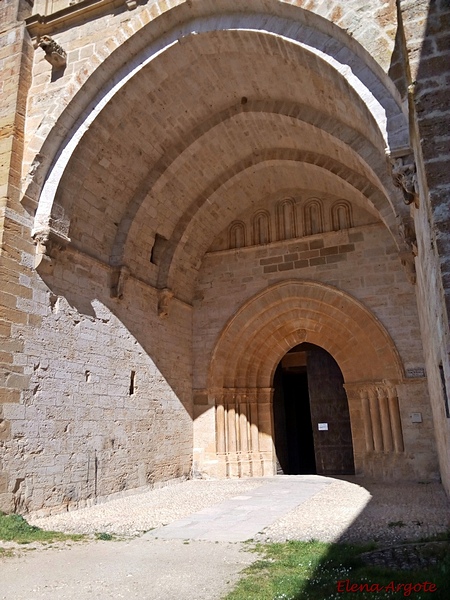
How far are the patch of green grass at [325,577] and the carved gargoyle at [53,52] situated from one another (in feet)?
21.6

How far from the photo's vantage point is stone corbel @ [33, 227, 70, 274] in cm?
620

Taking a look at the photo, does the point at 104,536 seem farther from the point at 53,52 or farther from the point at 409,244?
the point at 53,52

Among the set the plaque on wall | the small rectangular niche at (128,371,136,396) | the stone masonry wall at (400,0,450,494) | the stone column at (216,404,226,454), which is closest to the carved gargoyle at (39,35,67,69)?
the small rectangular niche at (128,371,136,396)

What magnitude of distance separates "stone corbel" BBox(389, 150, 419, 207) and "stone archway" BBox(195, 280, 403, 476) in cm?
398

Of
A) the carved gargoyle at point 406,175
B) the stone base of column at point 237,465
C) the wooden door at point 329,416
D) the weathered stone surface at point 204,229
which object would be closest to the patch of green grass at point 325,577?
the weathered stone surface at point 204,229

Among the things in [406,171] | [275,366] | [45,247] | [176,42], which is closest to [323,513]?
[406,171]

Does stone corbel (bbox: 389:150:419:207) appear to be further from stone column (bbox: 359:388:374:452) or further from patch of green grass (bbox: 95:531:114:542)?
stone column (bbox: 359:388:374:452)

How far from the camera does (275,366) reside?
9773 mm

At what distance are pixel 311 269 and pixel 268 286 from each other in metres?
0.85

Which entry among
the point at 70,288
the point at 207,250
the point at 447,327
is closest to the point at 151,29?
the point at 70,288

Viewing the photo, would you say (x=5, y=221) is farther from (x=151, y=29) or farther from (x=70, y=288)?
(x=151, y=29)

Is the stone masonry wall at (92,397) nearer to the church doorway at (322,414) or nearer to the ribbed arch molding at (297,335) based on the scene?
the ribbed arch molding at (297,335)

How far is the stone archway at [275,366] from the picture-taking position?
813cm

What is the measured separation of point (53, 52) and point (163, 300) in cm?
410
